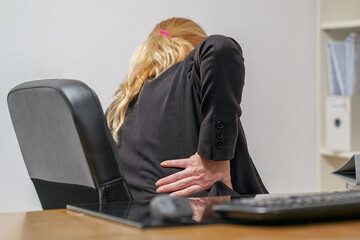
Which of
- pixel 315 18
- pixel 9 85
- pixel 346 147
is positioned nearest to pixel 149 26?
pixel 9 85

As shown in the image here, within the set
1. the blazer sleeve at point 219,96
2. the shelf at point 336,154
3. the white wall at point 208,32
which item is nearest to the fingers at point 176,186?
the blazer sleeve at point 219,96

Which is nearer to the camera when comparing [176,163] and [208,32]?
[176,163]

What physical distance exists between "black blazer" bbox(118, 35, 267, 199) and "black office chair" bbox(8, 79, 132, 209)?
0.38m

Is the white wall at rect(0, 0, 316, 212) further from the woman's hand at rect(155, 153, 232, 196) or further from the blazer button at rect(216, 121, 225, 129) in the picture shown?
the blazer button at rect(216, 121, 225, 129)

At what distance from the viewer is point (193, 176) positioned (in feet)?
4.32

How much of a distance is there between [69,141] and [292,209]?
429 mm

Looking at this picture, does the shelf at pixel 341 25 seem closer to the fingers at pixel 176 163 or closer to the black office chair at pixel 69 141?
the fingers at pixel 176 163

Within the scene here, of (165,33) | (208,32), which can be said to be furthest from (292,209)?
(208,32)

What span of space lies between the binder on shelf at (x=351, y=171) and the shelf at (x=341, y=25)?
161 cm

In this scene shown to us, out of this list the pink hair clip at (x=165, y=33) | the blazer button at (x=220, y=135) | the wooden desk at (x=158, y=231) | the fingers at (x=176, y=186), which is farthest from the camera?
the pink hair clip at (x=165, y=33)

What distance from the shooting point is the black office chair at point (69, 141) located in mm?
834

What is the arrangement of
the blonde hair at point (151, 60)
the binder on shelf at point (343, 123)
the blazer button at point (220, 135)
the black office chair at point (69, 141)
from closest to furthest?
1. the black office chair at point (69, 141)
2. the blazer button at point (220, 135)
3. the blonde hair at point (151, 60)
4. the binder on shelf at point (343, 123)

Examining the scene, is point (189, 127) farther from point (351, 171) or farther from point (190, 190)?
point (351, 171)

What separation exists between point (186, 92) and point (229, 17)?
1441mm
